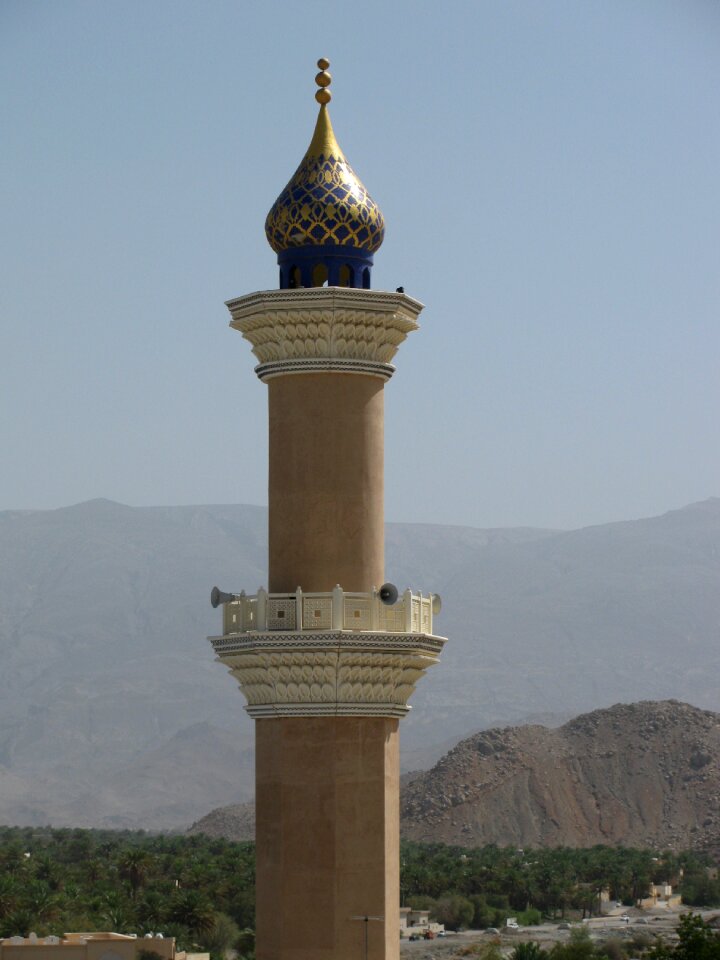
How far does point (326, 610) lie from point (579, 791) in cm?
17455

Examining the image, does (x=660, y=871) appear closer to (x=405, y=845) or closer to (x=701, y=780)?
(x=405, y=845)

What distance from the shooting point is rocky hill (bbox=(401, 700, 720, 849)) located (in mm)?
184125

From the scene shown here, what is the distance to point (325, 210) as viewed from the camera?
21969 millimetres

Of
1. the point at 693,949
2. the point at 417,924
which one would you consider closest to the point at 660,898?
the point at 417,924

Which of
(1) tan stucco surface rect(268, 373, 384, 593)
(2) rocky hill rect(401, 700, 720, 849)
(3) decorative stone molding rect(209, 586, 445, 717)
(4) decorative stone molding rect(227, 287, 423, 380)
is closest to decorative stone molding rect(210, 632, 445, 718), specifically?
(3) decorative stone molding rect(209, 586, 445, 717)

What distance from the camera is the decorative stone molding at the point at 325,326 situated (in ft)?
72.0

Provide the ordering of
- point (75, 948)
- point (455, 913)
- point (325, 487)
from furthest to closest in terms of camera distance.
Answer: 1. point (455, 913)
2. point (75, 948)
3. point (325, 487)

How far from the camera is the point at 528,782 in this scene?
193m

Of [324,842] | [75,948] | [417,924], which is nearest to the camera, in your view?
[324,842]

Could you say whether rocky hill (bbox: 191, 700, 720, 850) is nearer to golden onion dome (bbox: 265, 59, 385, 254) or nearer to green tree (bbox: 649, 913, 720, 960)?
green tree (bbox: 649, 913, 720, 960)

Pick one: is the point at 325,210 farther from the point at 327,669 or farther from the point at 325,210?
the point at 327,669

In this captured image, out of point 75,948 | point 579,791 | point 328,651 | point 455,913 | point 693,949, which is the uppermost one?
point 579,791

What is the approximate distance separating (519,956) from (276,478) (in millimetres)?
56168

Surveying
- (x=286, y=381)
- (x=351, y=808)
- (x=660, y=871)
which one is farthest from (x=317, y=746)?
(x=660, y=871)
